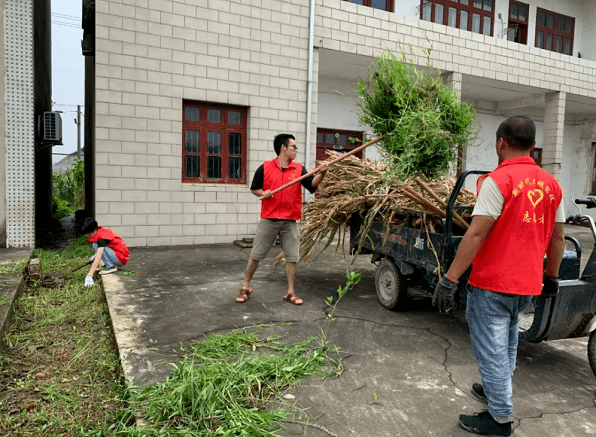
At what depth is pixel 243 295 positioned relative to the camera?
506cm

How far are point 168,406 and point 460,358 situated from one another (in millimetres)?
2295

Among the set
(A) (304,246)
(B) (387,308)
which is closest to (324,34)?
(A) (304,246)

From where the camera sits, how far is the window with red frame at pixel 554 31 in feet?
50.5

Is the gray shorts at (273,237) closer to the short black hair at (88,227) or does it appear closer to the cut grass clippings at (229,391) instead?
the cut grass clippings at (229,391)

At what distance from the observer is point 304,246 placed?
19.1 ft

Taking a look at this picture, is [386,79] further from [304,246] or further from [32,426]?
[32,426]

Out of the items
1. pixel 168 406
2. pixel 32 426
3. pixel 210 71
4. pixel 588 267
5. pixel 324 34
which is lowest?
pixel 32 426

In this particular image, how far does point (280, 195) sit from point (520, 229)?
282cm

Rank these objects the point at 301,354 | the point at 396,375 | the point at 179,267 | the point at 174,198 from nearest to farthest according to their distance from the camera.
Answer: the point at 396,375 → the point at 301,354 → the point at 179,267 → the point at 174,198

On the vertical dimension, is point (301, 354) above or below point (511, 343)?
below

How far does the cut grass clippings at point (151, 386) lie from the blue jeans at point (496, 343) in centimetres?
98

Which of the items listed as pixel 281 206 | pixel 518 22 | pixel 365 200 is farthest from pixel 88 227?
pixel 518 22

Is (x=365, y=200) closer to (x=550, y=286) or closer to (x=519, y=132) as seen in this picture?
(x=550, y=286)

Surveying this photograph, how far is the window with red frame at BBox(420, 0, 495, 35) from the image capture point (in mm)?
13211
